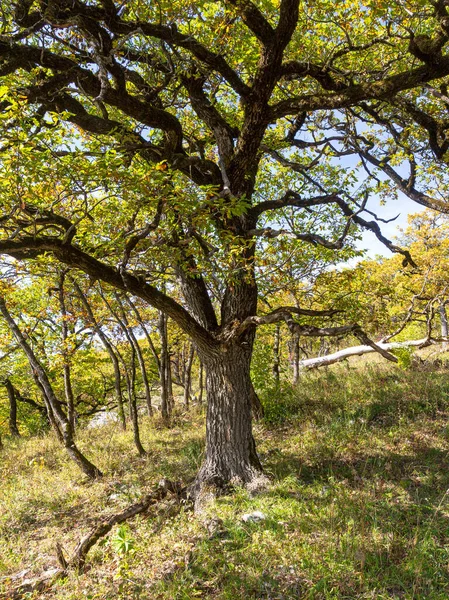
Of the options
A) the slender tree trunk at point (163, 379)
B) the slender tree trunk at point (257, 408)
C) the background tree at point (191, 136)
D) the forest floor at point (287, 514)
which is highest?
the background tree at point (191, 136)

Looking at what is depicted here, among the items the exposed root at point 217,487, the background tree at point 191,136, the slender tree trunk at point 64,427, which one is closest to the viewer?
the background tree at point 191,136

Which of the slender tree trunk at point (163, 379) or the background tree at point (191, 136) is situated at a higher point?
the background tree at point (191, 136)

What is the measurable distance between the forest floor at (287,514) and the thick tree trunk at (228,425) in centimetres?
43

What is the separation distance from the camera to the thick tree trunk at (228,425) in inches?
229

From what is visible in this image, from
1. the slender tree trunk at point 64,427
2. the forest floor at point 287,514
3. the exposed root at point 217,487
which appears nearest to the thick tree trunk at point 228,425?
the exposed root at point 217,487

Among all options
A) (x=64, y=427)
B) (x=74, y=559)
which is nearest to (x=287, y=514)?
(x=74, y=559)

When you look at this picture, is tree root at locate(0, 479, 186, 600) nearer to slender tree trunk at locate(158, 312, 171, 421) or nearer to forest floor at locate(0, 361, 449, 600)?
forest floor at locate(0, 361, 449, 600)

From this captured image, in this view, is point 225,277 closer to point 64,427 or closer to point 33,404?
point 64,427

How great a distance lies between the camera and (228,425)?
235 inches

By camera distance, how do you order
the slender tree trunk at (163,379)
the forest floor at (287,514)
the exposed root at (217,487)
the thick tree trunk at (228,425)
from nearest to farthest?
1. the forest floor at (287,514)
2. the exposed root at (217,487)
3. the thick tree trunk at (228,425)
4. the slender tree trunk at (163,379)

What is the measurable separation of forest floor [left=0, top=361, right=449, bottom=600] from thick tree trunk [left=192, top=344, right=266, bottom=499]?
0.43m

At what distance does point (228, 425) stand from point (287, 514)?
1.70 m

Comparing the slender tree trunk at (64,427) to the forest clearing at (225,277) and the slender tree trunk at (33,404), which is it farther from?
the slender tree trunk at (33,404)

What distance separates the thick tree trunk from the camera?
5828 mm
